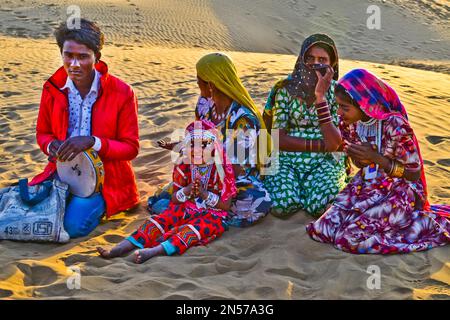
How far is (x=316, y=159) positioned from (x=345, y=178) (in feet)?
0.95

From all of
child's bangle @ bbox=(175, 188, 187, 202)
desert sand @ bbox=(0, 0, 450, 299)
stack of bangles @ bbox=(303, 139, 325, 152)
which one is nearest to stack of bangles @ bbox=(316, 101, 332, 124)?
stack of bangles @ bbox=(303, 139, 325, 152)

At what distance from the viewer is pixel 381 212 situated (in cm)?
464

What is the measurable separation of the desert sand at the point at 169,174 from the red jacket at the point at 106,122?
1.37 ft

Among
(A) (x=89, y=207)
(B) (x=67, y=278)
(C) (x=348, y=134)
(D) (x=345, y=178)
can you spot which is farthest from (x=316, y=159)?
(B) (x=67, y=278)

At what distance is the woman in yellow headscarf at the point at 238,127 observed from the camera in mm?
4961

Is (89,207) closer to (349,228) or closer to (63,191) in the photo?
(63,191)

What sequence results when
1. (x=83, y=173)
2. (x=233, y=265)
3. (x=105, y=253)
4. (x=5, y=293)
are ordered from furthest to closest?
1. (x=83, y=173)
2. (x=105, y=253)
3. (x=233, y=265)
4. (x=5, y=293)

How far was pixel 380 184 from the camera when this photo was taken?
15.4 feet

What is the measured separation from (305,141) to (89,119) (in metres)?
1.76

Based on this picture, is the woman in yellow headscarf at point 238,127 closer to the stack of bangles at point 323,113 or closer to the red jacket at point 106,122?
the stack of bangles at point 323,113

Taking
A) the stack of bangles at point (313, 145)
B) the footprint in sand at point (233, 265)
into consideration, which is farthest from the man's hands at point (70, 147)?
the stack of bangles at point (313, 145)

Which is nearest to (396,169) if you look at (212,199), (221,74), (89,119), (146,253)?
(212,199)

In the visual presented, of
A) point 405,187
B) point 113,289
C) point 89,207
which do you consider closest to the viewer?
point 113,289

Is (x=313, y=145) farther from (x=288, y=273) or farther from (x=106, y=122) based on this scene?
(x=106, y=122)
